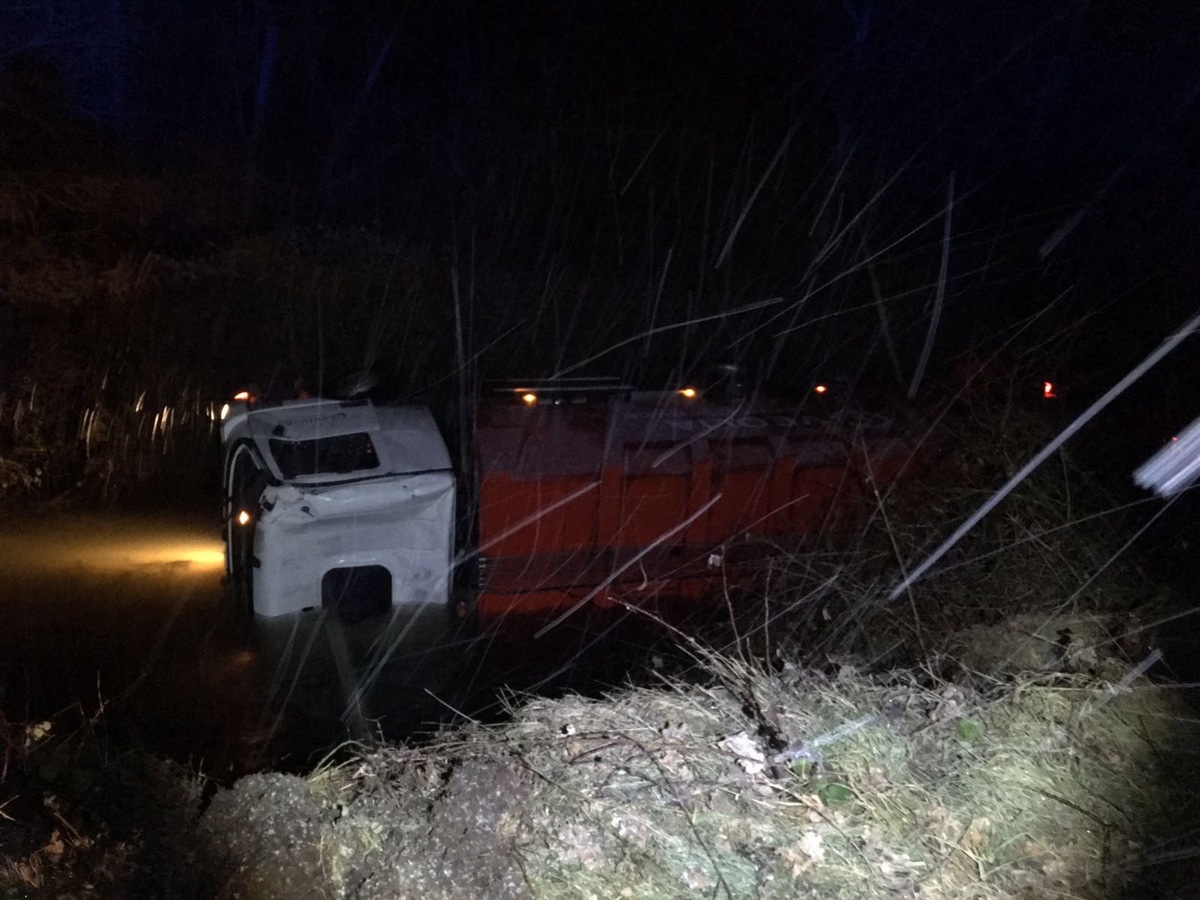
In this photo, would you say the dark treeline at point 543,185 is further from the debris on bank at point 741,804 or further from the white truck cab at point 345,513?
the debris on bank at point 741,804

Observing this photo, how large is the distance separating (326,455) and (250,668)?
1519mm

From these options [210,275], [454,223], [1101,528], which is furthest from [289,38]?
[1101,528]

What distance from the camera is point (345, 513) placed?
644 cm

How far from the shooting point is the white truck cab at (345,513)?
639cm

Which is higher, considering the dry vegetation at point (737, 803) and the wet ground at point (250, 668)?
the dry vegetation at point (737, 803)

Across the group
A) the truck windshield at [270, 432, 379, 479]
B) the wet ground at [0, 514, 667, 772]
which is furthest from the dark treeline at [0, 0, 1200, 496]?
the truck windshield at [270, 432, 379, 479]

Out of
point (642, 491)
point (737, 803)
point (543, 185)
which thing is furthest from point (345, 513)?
point (543, 185)

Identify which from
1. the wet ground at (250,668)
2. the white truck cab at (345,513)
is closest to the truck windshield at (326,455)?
the white truck cab at (345,513)

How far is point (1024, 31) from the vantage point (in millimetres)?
14680

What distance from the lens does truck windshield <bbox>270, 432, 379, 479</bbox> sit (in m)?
6.61

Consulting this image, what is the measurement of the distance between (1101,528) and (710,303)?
9.83 metres

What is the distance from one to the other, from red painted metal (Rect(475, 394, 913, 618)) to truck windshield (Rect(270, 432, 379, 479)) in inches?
31.9

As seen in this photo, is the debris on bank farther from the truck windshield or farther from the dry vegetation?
the truck windshield

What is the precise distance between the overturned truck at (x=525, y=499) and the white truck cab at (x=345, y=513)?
10 mm
